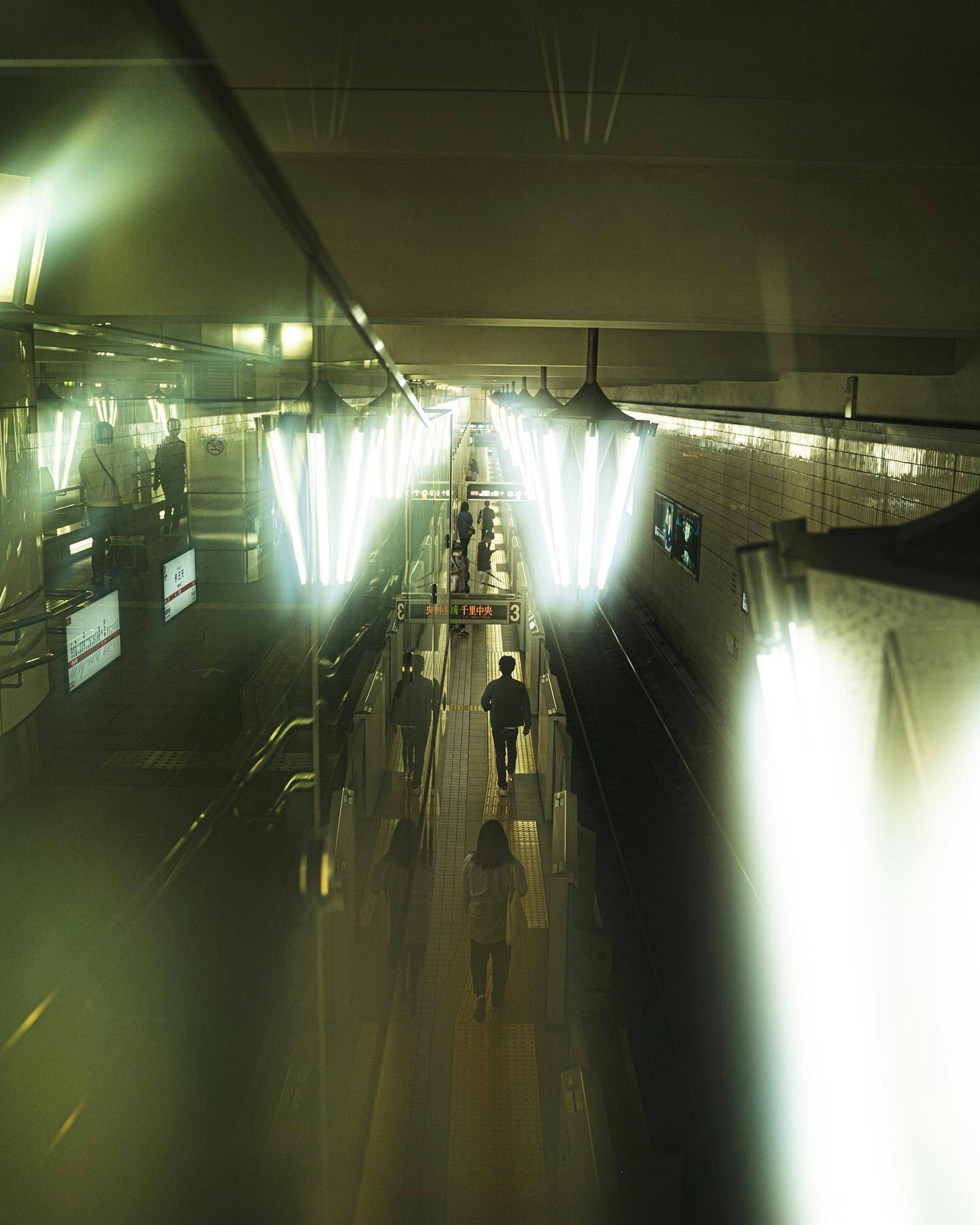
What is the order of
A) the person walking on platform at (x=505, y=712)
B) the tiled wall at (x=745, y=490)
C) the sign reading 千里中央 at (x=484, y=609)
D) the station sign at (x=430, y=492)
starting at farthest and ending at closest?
the sign reading 千里中央 at (x=484, y=609)
the person walking on platform at (x=505, y=712)
the station sign at (x=430, y=492)
the tiled wall at (x=745, y=490)

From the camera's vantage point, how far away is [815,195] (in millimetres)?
3273

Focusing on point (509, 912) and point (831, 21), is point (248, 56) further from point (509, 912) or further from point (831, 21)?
point (509, 912)

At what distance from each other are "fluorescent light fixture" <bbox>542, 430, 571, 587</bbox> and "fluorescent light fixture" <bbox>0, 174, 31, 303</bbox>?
6.97ft

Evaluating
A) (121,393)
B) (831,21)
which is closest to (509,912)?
(831,21)

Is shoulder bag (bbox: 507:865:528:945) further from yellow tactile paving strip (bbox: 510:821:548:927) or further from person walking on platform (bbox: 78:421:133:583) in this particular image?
person walking on platform (bbox: 78:421:133:583)

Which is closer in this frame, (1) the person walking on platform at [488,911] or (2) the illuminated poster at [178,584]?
(1) the person walking on platform at [488,911]

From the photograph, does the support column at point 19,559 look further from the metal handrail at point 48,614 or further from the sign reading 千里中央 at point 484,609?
the sign reading 千里中央 at point 484,609

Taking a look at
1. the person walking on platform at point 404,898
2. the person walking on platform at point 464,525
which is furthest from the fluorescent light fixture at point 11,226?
the person walking on platform at point 464,525

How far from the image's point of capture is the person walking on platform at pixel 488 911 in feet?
17.3

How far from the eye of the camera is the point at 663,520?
14.7 metres

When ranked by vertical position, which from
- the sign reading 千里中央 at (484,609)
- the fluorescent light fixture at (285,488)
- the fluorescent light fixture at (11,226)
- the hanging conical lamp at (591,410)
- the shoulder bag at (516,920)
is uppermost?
the fluorescent light fixture at (11,226)

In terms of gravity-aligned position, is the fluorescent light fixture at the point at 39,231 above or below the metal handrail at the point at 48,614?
above

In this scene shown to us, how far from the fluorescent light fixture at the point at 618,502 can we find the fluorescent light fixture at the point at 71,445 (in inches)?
330

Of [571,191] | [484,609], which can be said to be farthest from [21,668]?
[484,609]
